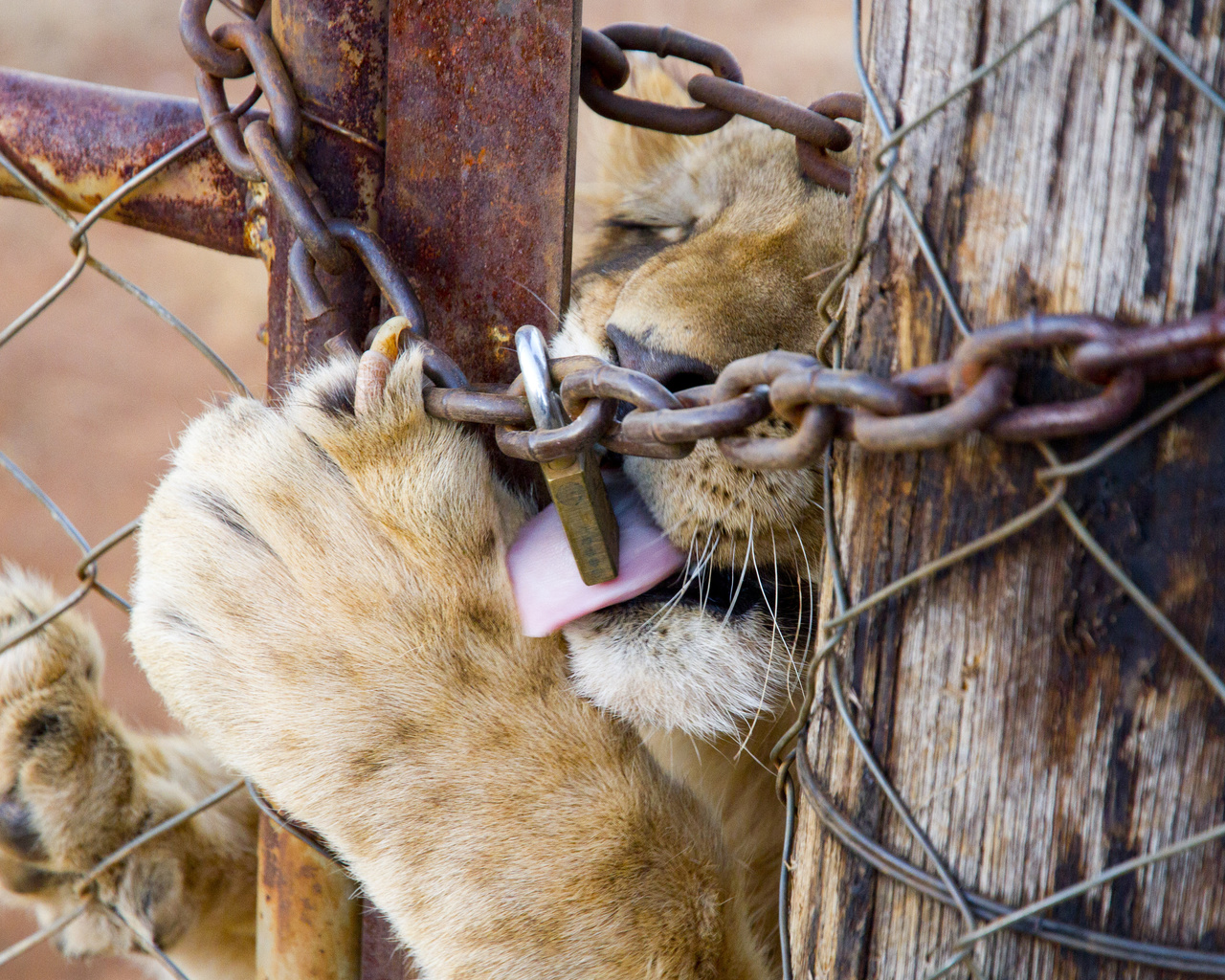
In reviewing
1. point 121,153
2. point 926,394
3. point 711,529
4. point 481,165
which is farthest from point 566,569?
point 121,153

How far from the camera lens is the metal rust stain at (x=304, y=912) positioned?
4.02ft

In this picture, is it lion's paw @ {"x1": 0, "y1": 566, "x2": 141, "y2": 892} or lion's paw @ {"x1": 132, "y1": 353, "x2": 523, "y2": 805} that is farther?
lion's paw @ {"x1": 0, "y1": 566, "x2": 141, "y2": 892}

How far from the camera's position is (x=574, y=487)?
0.84 m

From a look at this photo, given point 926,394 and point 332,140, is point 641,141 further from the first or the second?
point 926,394

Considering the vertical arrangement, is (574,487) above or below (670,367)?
below

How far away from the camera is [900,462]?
2.18 feet

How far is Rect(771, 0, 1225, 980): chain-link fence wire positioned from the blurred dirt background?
13.4 ft

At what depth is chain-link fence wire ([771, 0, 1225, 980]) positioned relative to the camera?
564 mm

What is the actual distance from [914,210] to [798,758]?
1.25 ft

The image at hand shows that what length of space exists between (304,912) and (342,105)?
0.86 m

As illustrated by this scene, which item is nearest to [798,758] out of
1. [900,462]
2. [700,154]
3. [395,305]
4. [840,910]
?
[840,910]

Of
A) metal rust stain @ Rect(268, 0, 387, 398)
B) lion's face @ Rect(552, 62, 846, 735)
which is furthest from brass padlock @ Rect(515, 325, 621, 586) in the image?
metal rust stain @ Rect(268, 0, 387, 398)

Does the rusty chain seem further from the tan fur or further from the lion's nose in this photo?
the tan fur

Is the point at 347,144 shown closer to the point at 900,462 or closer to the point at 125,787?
the point at 900,462
